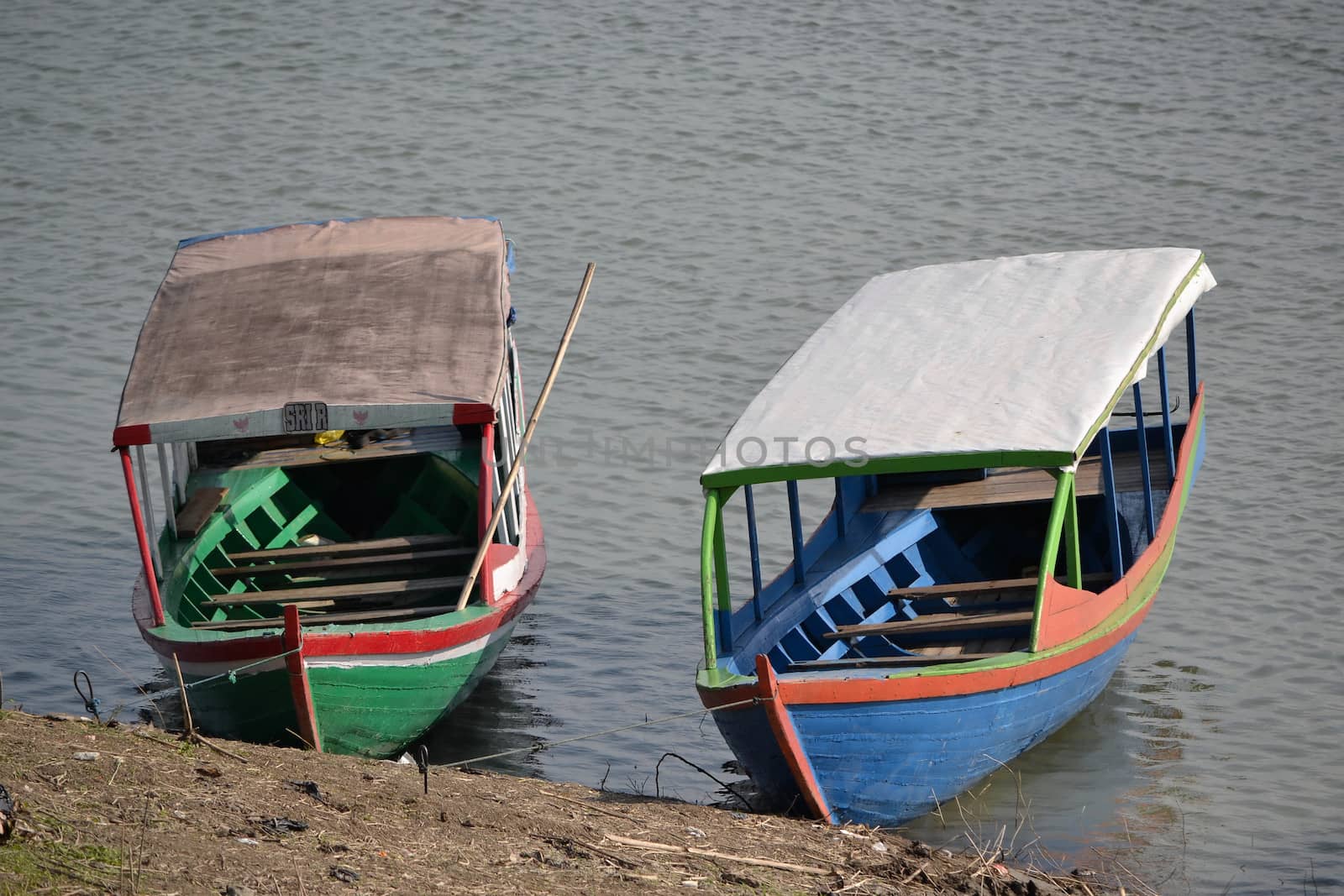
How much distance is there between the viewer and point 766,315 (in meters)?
17.6

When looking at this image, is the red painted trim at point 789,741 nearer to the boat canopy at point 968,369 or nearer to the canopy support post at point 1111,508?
the boat canopy at point 968,369

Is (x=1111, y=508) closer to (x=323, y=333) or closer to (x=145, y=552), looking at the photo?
(x=323, y=333)

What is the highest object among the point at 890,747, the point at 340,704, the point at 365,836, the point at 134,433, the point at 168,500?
the point at 134,433

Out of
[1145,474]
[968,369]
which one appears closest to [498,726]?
[968,369]

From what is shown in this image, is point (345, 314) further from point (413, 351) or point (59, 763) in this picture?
point (59, 763)

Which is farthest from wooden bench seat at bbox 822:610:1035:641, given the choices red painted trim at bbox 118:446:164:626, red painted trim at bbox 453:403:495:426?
red painted trim at bbox 118:446:164:626

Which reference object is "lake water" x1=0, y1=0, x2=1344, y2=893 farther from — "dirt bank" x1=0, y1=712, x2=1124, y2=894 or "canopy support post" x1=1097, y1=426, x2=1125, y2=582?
"dirt bank" x1=0, y1=712, x2=1124, y2=894

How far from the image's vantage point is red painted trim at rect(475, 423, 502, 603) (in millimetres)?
9602

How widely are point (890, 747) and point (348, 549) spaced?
407 cm

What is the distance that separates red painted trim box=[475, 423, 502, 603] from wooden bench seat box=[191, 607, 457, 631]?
253 mm

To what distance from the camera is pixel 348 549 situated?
10.6m

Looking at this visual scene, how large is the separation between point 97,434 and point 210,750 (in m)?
8.27

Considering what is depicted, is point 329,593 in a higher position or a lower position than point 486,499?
lower

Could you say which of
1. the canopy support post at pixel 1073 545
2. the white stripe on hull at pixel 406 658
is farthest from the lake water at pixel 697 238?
the canopy support post at pixel 1073 545
